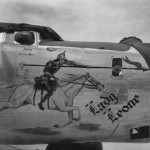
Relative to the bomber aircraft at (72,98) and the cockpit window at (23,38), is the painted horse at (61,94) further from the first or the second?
the cockpit window at (23,38)

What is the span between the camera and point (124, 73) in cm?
844

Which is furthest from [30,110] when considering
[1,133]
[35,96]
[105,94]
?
[105,94]

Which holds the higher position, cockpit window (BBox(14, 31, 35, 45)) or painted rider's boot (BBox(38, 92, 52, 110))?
cockpit window (BBox(14, 31, 35, 45))

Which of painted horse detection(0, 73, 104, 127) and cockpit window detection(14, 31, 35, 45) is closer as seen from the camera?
painted horse detection(0, 73, 104, 127)

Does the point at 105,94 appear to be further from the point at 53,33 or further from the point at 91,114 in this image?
the point at 53,33

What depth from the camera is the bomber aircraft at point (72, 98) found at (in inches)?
327

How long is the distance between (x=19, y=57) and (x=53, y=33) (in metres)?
2.20

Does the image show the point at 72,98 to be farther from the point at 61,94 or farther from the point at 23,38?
the point at 23,38

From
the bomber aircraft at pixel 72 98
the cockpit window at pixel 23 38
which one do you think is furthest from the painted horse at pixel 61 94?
the cockpit window at pixel 23 38

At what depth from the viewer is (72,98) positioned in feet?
27.4

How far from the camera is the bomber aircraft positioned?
8.30 metres

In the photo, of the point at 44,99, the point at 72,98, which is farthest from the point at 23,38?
the point at 72,98

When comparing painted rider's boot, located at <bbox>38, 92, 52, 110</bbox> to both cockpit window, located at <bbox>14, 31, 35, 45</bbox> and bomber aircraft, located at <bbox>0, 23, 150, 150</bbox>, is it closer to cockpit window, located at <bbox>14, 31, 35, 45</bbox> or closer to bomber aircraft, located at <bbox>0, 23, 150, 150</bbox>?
bomber aircraft, located at <bbox>0, 23, 150, 150</bbox>

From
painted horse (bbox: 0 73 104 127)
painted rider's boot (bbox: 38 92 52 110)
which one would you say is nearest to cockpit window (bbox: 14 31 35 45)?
painted horse (bbox: 0 73 104 127)
